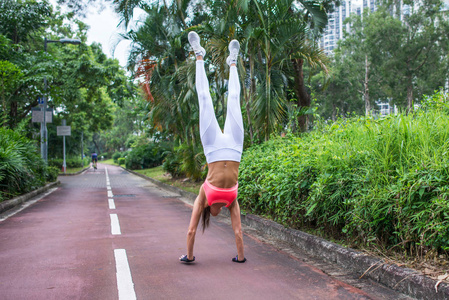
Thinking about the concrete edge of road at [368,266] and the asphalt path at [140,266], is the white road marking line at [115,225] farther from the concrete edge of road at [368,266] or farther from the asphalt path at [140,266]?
the concrete edge of road at [368,266]

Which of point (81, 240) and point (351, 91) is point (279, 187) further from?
point (351, 91)

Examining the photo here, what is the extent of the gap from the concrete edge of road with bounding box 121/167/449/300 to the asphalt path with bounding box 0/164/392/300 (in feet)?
1.03

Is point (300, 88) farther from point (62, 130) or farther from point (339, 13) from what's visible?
point (339, 13)

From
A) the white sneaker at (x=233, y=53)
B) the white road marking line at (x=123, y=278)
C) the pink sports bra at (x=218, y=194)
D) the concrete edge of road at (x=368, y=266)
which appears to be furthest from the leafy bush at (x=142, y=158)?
the pink sports bra at (x=218, y=194)

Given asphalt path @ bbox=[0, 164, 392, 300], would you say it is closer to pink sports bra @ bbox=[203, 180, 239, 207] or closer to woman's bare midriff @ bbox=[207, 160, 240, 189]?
pink sports bra @ bbox=[203, 180, 239, 207]

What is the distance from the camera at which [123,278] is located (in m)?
4.16

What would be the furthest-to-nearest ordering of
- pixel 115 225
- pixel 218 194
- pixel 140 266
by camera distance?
pixel 115 225 < pixel 140 266 < pixel 218 194

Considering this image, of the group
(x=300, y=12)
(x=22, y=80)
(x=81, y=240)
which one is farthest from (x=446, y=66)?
(x=81, y=240)

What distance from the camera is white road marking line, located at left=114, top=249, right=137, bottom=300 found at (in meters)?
3.66

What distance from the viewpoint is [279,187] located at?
6.16 metres

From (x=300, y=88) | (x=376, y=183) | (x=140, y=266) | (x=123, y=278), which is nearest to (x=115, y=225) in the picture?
(x=140, y=266)

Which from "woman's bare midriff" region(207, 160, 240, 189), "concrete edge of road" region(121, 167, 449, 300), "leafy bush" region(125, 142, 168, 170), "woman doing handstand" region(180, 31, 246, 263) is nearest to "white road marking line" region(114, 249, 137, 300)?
"woman doing handstand" region(180, 31, 246, 263)

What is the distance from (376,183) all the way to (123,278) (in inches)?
120

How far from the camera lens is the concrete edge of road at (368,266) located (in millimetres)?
3424
